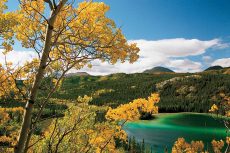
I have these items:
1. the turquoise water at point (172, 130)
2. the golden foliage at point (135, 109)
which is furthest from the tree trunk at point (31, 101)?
the turquoise water at point (172, 130)

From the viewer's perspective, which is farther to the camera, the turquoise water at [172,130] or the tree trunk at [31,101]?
the turquoise water at [172,130]

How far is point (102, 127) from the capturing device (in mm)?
10875

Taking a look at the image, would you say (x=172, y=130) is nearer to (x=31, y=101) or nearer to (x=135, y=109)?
(x=135, y=109)

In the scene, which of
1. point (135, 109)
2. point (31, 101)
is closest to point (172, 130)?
point (135, 109)

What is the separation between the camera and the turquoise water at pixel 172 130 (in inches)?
4839

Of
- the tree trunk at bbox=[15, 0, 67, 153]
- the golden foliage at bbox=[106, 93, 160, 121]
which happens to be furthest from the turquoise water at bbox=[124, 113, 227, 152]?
the tree trunk at bbox=[15, 0, 67, 153]

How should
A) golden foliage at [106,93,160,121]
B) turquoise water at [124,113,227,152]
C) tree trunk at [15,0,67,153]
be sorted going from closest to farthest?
tree trunk at [15,0,67,153], golden foliage at [106,93,160,121], turquoise water at [124,113,227,152]

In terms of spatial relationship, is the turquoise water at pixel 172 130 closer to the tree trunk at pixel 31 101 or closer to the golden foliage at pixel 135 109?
the golden foliage at pixel 135 109

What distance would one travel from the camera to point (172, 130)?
150250mm

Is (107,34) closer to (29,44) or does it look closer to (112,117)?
(29,44)

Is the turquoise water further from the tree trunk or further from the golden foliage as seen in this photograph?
the tree trunk

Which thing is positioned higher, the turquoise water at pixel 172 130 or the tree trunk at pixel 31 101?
the tree trunk at pixel 31 101

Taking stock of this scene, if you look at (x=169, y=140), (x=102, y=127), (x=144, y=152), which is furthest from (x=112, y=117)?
(x=169, y=140)

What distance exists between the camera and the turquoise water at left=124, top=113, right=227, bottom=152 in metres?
123
